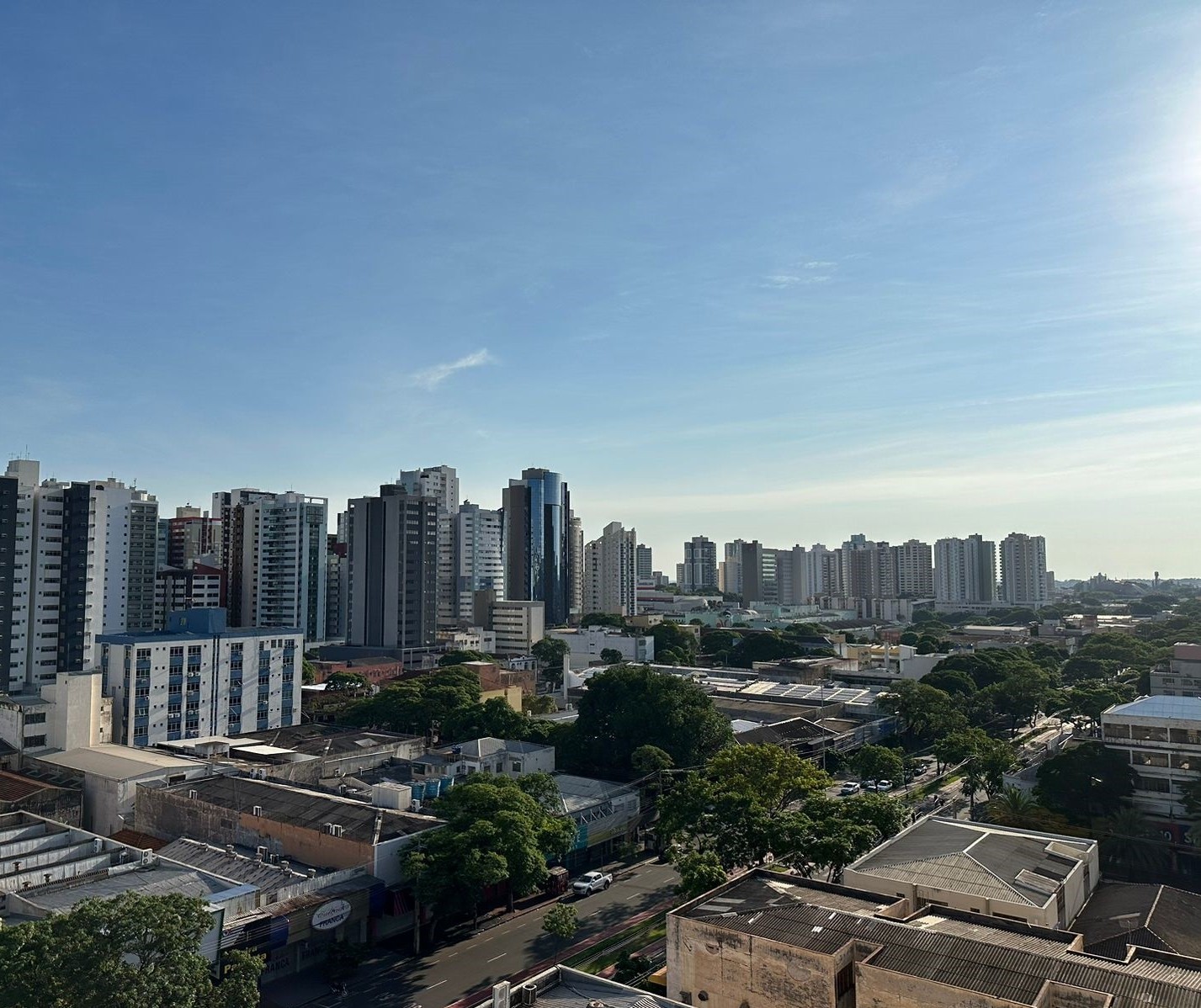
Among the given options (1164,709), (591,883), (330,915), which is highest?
(1164,709)

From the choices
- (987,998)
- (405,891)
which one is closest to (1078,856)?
(987,998)

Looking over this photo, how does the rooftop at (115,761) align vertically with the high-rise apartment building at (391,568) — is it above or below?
below

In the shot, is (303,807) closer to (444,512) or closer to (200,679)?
(200,679)

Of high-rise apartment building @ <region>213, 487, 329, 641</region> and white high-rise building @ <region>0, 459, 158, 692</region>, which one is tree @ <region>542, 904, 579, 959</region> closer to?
white high-rise building @ <region>0, 459, 158, 692</region>

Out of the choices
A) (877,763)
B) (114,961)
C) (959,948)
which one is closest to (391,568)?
(877,763)

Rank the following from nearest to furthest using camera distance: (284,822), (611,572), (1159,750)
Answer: (284,822) < (1159,750) < (611,572)

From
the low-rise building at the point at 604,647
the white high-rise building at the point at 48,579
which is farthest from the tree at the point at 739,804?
the low-rise building at the point at 604,647

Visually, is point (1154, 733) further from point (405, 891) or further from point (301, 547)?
point (301, 547)

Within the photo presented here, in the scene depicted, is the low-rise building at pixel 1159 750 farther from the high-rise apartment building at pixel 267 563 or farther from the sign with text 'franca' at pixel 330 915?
the high-rise apartment building at pixel 267 563
